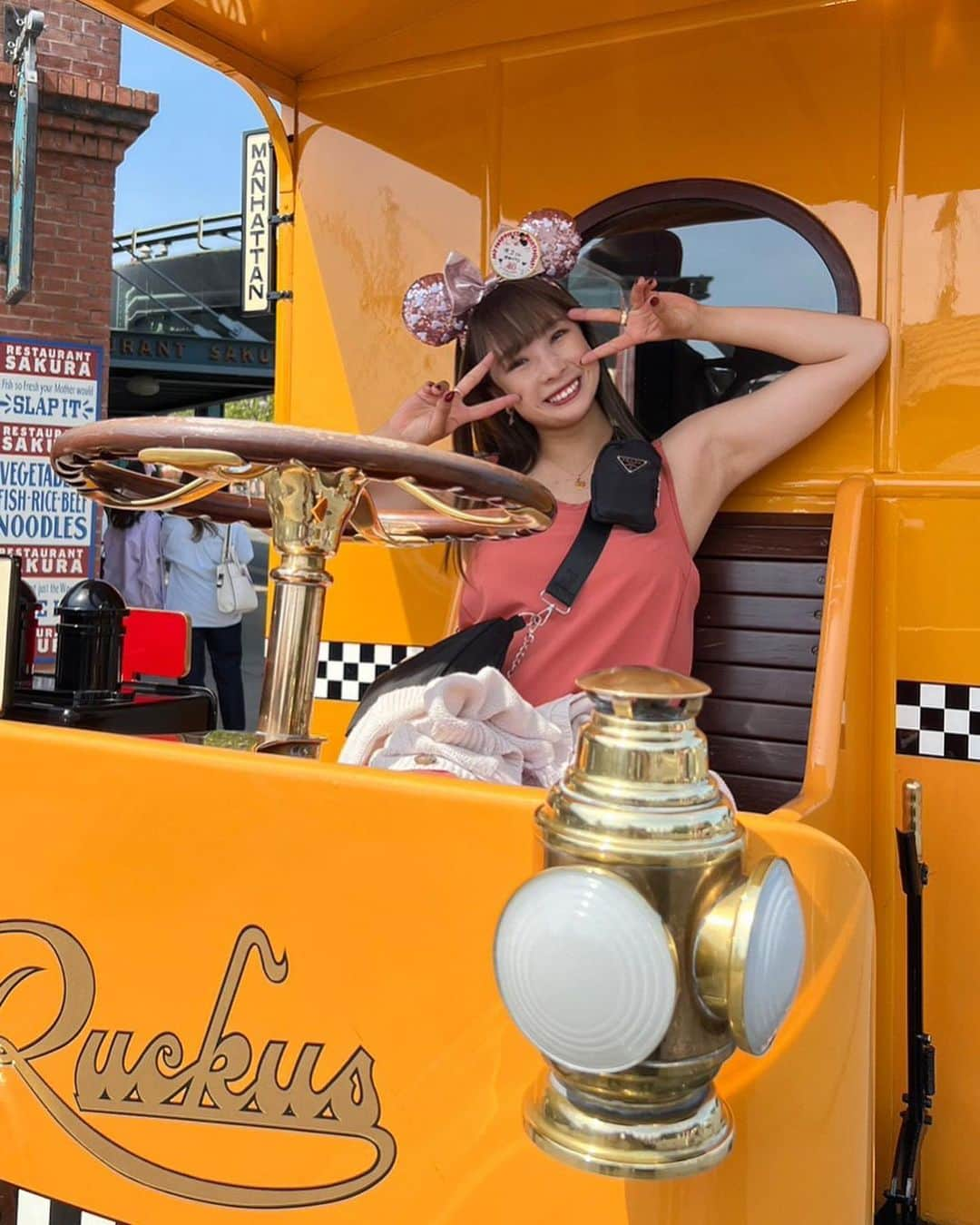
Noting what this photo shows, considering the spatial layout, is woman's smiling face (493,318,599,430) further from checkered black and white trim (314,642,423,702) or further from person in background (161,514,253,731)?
person in background (161,514,253,731)

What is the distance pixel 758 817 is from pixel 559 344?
1534mm

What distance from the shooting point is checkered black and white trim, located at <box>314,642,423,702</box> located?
110 inches

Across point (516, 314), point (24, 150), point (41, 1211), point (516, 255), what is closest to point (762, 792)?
point (516, 314)

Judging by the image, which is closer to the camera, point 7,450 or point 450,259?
point 450,259

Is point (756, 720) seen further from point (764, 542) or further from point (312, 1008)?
point (312, 1008)

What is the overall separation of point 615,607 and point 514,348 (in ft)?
2.00

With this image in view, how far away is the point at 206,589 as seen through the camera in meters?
5.94

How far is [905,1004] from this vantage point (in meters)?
2.05

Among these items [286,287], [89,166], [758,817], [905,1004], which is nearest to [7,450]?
[89,166]

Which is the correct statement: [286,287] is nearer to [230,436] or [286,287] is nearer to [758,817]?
[230,436]

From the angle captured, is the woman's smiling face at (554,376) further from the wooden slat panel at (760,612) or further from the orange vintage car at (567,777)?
the wooden slat panel at (760,612)

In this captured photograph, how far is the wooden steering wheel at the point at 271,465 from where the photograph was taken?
112 centimetres

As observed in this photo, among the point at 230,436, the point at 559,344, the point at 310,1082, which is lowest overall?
the point at 310,1082

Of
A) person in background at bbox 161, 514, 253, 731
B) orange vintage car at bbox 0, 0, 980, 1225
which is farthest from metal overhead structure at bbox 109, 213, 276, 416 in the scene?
orange vintage car at bbox 0, 0, 980, 1225
